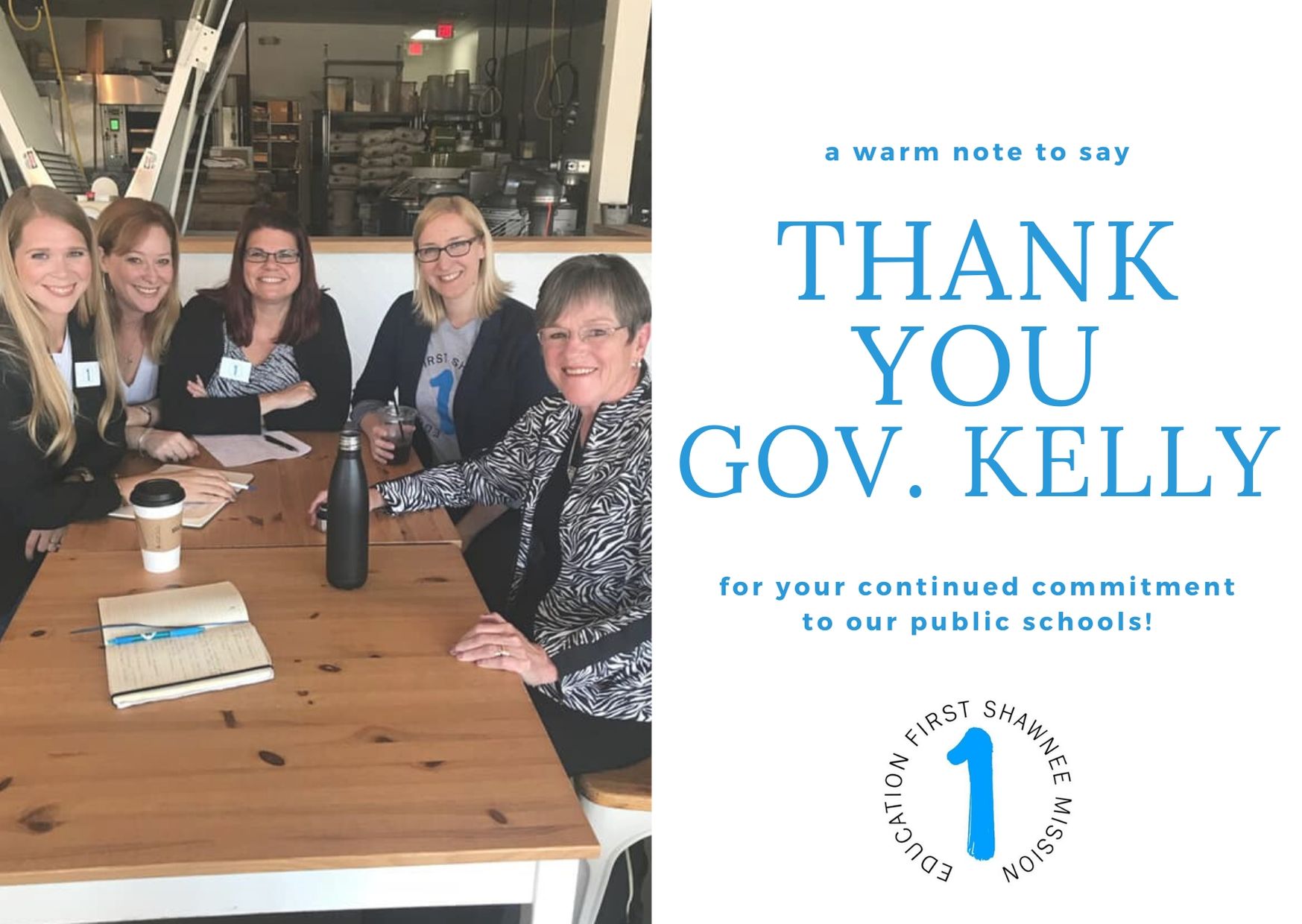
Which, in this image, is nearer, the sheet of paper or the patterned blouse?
the sheet of paper

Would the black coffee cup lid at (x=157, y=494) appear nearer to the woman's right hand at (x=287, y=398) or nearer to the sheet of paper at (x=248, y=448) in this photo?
the sheet of paper at (x=248, y=448)

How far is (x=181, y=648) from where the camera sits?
60.4 inches

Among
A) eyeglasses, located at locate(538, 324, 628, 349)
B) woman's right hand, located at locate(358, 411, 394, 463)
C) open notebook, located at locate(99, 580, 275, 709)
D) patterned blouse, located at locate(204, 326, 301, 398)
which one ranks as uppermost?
eyeglasses, located at locate(538, 324, 628, 349)

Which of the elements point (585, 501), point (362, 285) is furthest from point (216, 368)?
point (362, 285)

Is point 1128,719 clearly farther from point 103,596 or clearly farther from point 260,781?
point 103,596

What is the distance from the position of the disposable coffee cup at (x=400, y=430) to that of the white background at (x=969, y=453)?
76.4 inches

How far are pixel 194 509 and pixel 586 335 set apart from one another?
0.76 meters

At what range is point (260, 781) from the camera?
1217mm

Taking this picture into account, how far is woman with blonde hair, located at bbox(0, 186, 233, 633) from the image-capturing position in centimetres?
216

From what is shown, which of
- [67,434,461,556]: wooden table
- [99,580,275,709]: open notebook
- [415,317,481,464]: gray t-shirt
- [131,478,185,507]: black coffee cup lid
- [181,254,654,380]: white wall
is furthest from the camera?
[181,254,654,380]: white wall

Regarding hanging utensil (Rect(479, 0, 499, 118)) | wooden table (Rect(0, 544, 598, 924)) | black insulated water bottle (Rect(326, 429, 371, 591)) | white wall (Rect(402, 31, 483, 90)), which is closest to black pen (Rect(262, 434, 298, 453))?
black insulated water bottle (Rect(326, 429, 371, 591))

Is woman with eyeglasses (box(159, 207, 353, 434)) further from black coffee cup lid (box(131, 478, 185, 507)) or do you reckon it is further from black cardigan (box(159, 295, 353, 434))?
black coffee cup lid (box(131, 478, 185, 507))

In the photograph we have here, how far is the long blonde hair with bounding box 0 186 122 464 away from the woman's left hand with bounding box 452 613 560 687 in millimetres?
1102

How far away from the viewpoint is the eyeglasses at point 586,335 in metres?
2.07
